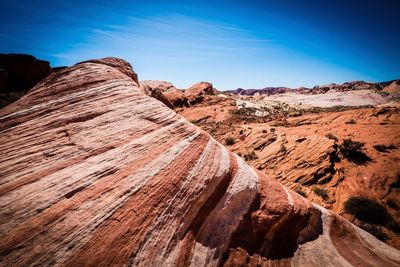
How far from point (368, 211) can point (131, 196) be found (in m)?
12.3

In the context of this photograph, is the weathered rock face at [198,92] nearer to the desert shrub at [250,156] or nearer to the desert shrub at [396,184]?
the desert shrub at [250,156]

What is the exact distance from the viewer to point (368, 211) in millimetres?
10711

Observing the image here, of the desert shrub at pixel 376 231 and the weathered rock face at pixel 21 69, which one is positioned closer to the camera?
the desert shrub at pixel 376 231

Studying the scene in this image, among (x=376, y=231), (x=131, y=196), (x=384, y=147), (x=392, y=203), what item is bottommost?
(x=376, y=231)

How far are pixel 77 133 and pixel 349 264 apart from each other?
21.0 ft

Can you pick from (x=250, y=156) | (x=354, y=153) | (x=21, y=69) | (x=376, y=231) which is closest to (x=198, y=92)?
(x=21, y=69)

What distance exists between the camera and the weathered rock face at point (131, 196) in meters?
3.09

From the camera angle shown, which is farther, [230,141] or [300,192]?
[230,141]

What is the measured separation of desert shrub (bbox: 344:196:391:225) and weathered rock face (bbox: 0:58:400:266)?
19.6 ft

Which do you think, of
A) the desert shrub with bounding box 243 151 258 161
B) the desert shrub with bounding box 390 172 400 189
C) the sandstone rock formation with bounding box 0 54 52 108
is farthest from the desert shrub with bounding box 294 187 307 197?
the sandstone rock formation with bounding box 0 54 52 108

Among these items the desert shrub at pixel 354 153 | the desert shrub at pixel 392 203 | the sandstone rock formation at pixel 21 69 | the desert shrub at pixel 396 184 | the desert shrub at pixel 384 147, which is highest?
the desert shrub at pixel 384 147

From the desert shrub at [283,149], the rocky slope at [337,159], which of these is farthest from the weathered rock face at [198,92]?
the desert shrub at [283,149]

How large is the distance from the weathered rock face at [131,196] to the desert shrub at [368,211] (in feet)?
19.6

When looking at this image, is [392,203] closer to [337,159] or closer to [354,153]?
[337,159]
